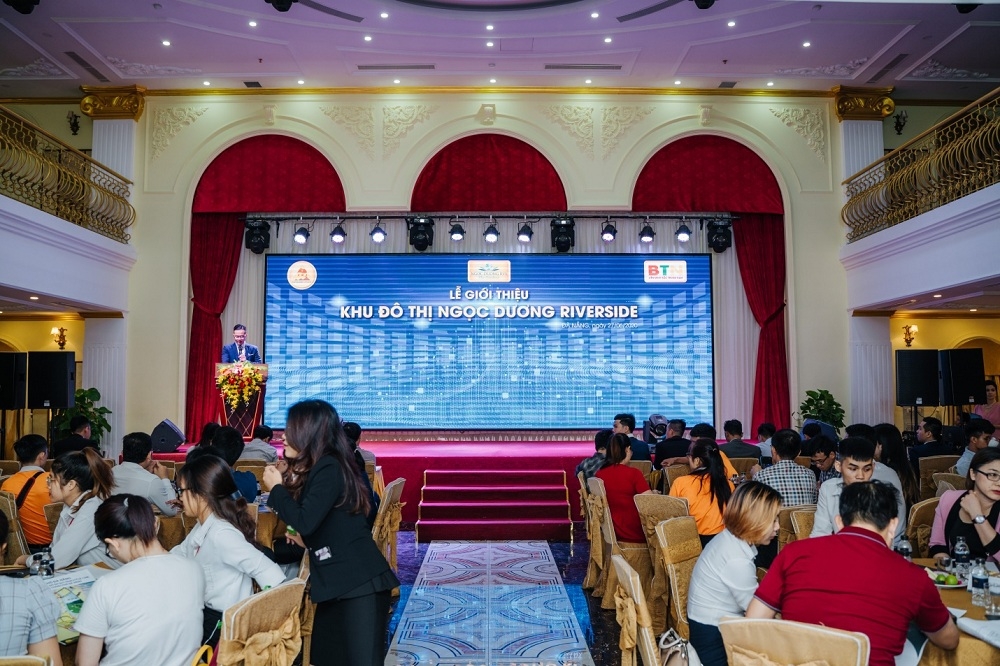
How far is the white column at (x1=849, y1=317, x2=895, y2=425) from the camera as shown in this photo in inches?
433

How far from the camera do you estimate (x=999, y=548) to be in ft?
11.9

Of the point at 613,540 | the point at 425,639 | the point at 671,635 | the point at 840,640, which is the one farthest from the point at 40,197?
the point at 840,640

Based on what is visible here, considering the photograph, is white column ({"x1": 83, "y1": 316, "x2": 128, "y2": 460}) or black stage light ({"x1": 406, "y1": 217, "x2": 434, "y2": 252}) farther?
black stage light ({"x1": 406, "y1": 217, "x2": 434, "y2": 252})

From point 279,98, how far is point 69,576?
947cm

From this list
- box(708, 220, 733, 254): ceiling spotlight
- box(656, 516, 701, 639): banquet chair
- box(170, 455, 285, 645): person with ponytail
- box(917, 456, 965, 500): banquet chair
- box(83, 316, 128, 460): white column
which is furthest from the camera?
box(708, 220, 733, 254): ceiling spotlight

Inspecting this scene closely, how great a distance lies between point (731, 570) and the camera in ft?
9.50

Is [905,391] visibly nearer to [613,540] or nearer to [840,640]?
[613,540]

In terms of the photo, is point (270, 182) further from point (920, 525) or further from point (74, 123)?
point (920, 525)

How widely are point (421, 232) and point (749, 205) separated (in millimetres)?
4857

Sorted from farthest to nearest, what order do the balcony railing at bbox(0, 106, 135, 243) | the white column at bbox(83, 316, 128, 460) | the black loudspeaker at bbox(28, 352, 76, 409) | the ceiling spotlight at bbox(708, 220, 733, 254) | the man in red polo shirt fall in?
the ceiling spotlight at bbox(708, 220, 733, 254)
the white column at bbox(83, 316, 128, 460)
the black loudspeaker at bbox(28, 352, 76, 409)
the balcony railing at bbox(0, 106, 135, 243)
the man in red polo shirt

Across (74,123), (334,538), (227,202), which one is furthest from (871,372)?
(74,123)

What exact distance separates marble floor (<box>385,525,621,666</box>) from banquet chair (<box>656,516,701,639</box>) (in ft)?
3.31

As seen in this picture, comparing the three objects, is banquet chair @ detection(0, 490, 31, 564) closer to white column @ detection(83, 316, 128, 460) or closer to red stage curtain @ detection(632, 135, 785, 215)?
white column @ detection(83, 316, 128, 460)

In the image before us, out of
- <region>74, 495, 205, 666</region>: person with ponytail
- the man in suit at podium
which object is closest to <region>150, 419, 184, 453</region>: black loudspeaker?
the man in suit at podium
